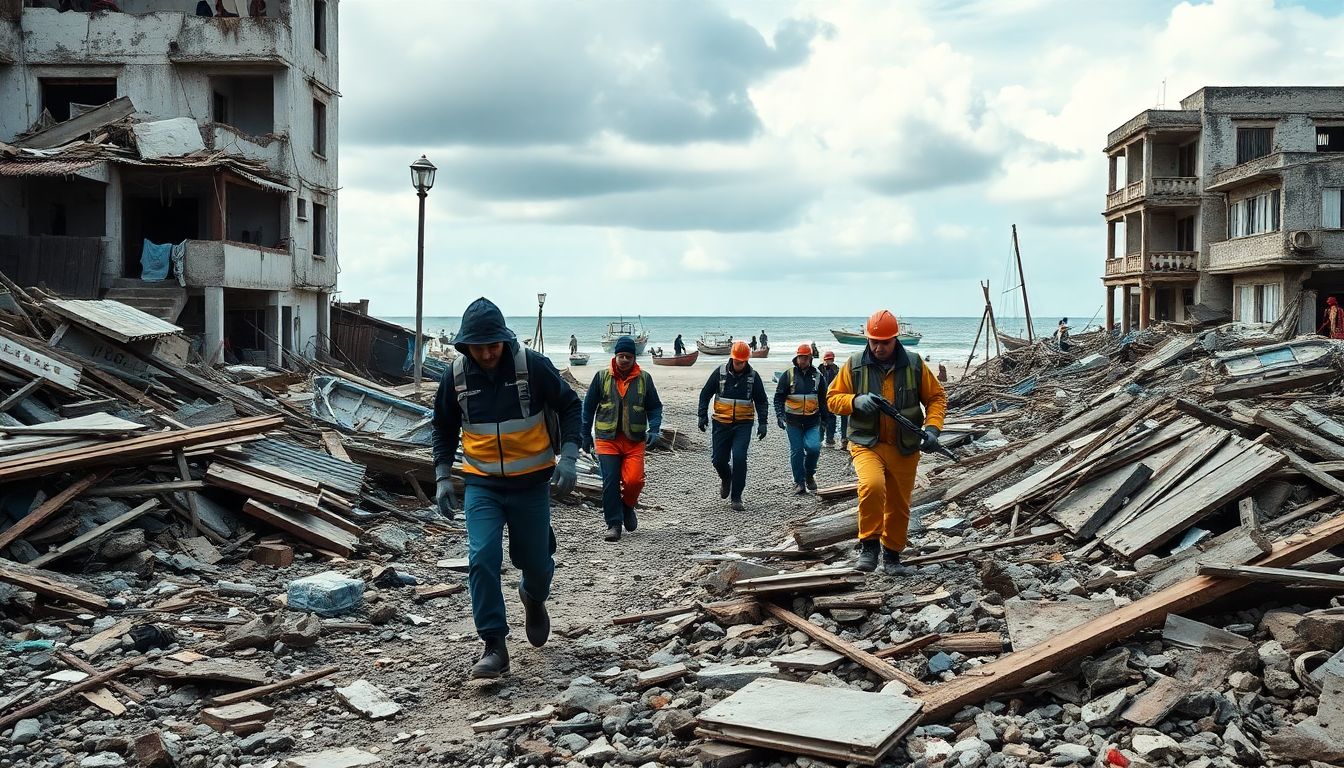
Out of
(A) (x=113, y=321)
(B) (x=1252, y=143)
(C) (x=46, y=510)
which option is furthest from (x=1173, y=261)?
(C) (x=46, y=510)

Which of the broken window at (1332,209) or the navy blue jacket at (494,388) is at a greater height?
the broken window at (1332,209)

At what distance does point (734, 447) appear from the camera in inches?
478

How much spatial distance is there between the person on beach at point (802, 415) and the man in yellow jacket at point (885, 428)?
556 centimetres

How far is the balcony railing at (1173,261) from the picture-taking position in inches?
1555

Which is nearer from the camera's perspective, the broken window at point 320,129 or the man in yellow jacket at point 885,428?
the man in yellow jacket at point 885,428

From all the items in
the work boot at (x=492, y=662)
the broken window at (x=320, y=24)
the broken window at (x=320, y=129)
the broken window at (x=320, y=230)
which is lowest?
the work boot at (x=492, y=662)

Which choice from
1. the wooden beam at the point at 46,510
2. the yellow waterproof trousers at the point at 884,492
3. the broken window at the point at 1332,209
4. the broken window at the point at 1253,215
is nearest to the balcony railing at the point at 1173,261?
the broken window at the point at 1253,215

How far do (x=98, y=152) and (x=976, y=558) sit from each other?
2062 centimetres

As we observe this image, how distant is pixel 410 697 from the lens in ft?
18.2

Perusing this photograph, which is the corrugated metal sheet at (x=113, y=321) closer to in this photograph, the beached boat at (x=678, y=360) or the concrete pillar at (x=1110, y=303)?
the concrete pillar at (x=1110, y=303)

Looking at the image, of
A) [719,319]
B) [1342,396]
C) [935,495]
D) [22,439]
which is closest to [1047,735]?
[935,495]

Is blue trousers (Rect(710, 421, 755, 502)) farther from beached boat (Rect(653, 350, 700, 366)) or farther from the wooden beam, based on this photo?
beached boat (Rect(653, 350, 700, 366))

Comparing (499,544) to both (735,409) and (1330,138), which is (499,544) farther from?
(1330,138)

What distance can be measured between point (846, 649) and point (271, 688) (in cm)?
297
